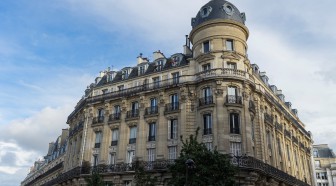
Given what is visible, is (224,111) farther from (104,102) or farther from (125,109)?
(104,102)

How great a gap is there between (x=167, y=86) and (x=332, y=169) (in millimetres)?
42035

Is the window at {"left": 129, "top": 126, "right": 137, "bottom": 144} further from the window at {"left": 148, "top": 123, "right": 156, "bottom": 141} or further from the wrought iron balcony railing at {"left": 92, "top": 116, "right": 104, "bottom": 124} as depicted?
the wrought iron balcony railing at {"left": 92, "top": 116, "right": 104, "bottom": 124}

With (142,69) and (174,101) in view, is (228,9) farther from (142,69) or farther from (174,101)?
(142,69)

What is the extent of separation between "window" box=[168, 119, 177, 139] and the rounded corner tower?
6222 mm

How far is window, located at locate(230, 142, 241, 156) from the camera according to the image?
26.3 meters

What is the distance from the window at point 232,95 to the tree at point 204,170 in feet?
26.3

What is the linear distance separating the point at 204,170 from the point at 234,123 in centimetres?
849

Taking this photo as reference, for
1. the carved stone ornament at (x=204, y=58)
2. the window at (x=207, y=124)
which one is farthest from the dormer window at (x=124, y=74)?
the window at (x=207, y=124)

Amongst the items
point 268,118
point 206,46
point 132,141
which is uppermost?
point 206,46

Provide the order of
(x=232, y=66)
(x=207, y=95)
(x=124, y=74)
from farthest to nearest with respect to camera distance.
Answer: (x=124, y=74) → (x=232, y=66) → (x=207, y=95)

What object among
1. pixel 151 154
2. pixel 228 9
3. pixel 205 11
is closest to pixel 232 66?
pixel 228 9

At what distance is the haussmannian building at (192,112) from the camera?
89.5 ft

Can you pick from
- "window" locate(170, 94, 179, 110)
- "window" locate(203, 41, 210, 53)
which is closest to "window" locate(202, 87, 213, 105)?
"window" locate(170, 94, 179, 110)

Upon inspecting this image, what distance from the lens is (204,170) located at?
19609mm
